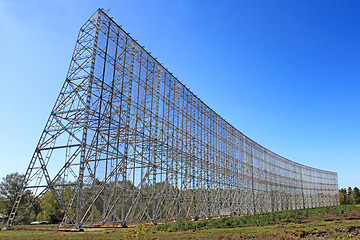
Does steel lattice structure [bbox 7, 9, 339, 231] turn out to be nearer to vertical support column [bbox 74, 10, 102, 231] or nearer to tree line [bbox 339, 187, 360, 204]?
vertical support column [bbox 74, 10, 102, 231]

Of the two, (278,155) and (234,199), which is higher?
(278,155)

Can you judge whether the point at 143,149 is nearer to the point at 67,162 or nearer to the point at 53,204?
the point at 67,162

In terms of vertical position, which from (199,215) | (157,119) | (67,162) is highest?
(157,119)

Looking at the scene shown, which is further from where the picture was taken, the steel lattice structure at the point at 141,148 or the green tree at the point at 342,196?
the green tree at the point at 342,196

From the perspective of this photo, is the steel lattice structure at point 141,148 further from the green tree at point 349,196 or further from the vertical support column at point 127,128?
the green tree at point 349,196

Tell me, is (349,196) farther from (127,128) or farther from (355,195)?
(127,128)

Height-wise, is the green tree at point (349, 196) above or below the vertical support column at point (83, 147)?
below

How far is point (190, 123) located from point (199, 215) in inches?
482

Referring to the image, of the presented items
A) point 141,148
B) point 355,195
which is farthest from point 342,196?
point 141,148

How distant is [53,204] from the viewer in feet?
127

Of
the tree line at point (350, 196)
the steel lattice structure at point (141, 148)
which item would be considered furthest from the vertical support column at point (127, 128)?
the tree line at point (350, 196)

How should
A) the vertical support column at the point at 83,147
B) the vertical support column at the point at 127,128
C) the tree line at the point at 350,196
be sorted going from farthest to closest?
the tree line at the point at 350,196
the vertical support column at the point at 127,128
the vertical support column at the point at 83,147

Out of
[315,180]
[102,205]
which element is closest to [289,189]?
[315,180]

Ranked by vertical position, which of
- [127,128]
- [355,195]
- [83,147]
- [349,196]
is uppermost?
[127,128]
